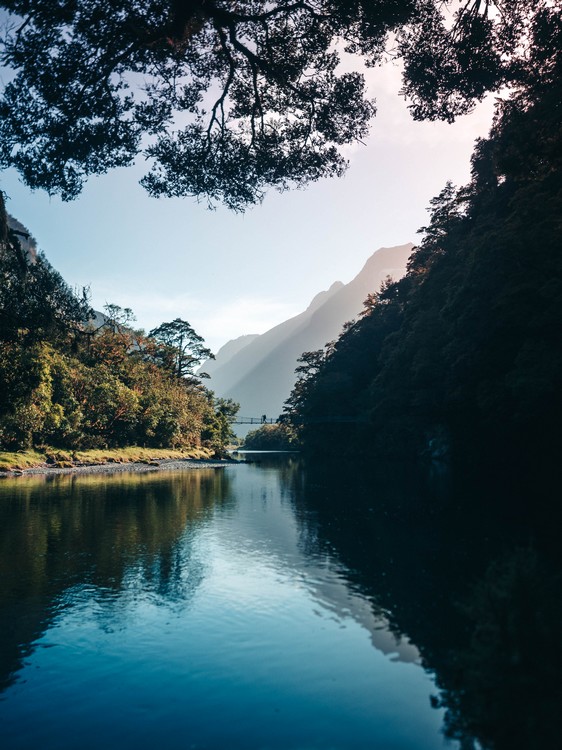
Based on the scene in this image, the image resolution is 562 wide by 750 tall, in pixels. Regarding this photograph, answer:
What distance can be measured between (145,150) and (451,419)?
40701 mm

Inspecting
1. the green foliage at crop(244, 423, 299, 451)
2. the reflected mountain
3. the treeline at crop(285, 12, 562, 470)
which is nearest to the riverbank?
the reflected mountain

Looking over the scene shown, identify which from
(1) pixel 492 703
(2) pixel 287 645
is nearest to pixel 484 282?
(2) pixel 287 645

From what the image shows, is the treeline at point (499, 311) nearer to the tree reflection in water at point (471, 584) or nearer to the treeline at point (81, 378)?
the tree reflection in water at point (471, 584)

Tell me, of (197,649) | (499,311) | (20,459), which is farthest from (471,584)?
(20,459)

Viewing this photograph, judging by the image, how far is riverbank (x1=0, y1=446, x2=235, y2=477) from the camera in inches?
1726

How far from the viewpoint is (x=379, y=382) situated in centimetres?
5912

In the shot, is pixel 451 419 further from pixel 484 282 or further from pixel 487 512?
pixel 487 512

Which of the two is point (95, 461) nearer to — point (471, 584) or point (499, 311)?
point (499, 311)

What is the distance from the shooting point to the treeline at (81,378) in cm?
2881

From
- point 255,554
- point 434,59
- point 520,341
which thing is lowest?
point 255,554

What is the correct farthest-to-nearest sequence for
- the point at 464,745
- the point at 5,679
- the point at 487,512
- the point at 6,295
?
the point at 6,295
the point at 487,512
the point at 5,679
the point at 464,745

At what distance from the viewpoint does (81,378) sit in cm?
6212

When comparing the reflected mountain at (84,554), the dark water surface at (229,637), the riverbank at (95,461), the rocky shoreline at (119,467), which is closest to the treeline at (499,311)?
the dark water surface at (229,637)

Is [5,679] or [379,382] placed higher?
[379,382]
